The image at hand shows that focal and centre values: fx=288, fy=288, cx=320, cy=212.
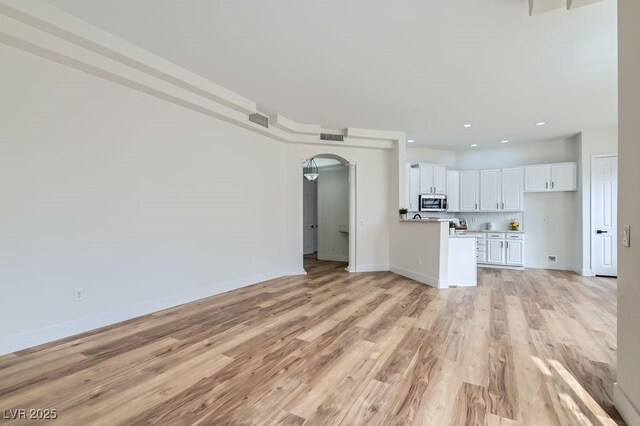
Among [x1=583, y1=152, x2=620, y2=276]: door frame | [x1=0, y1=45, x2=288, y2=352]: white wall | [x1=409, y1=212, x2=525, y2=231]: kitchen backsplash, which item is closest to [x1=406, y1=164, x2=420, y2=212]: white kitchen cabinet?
[x1=409, y1=212, x2=525, y2=231]: kitchen backsplash

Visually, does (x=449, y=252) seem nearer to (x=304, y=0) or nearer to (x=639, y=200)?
(x=639, y=200)

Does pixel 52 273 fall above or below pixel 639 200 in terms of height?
below

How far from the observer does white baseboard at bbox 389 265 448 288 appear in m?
4.91

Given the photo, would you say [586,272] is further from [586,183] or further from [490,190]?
[490,190]

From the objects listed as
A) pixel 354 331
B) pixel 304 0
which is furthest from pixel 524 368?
pixel 304 0

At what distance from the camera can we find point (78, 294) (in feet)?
9.63

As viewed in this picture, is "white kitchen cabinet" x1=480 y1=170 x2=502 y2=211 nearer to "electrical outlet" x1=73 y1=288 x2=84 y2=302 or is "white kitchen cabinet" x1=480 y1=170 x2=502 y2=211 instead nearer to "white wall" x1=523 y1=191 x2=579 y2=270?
"white wall" x1=523 y1=191 x2=579 y2=270

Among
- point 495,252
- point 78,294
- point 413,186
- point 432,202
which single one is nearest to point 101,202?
point 78,294

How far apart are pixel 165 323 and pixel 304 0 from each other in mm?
3505

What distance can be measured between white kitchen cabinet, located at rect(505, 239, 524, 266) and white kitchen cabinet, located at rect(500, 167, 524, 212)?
0.80 meters


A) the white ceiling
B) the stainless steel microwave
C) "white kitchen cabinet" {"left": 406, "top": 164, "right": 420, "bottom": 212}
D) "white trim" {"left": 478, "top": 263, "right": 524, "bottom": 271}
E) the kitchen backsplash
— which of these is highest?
the white ceiling

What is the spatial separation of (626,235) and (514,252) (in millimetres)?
5753

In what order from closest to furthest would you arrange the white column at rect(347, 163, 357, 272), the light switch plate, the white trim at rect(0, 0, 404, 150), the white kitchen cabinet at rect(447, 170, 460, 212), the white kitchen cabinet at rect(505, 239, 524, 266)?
1. the light switch plate
2. the white trim at rect(0, 0, 404, 150)
3. the white column at rect(347, 163, 357, 272)
4. the white kitchen cabinet at rect(505, 239, 524, 266)
5. the white kitchen cabinet at rect(447, 170, 460, 212)

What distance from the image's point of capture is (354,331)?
9.95 ft
